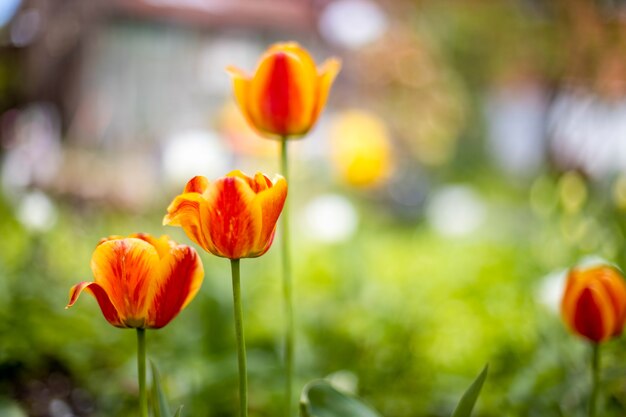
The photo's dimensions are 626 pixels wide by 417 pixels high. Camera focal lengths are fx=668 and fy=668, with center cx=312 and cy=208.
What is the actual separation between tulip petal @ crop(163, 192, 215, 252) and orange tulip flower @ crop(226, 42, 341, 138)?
0.25 meters

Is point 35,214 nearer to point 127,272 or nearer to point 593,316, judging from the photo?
point 127,272

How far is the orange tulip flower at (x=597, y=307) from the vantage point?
2.37ft

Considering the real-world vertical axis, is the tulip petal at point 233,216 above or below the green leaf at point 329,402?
above

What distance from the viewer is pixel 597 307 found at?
722 mm

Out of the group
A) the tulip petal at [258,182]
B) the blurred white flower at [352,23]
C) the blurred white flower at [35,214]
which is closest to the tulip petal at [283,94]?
the tulip petal at [258,182]

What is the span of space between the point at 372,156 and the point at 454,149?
400 cm

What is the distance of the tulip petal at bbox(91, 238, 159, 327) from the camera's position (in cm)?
53

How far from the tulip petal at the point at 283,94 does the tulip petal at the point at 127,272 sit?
28cm

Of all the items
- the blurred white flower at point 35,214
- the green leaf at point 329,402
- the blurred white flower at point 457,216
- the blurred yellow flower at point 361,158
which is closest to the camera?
the green leaf at point 329,402

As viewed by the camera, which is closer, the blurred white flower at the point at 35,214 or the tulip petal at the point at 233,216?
the tulip petal at the point at 233,216

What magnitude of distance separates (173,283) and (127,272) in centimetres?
4

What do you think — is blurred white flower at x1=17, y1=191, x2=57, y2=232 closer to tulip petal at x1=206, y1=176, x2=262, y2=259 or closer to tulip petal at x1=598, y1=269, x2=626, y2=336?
tulip petal at x1=206, y1=176, x2=262, y2=259

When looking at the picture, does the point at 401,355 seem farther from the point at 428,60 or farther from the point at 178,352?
the point at 428,60

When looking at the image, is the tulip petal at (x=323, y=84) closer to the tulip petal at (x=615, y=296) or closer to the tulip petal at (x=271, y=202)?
the tulip petal at (x=271, y=202)
